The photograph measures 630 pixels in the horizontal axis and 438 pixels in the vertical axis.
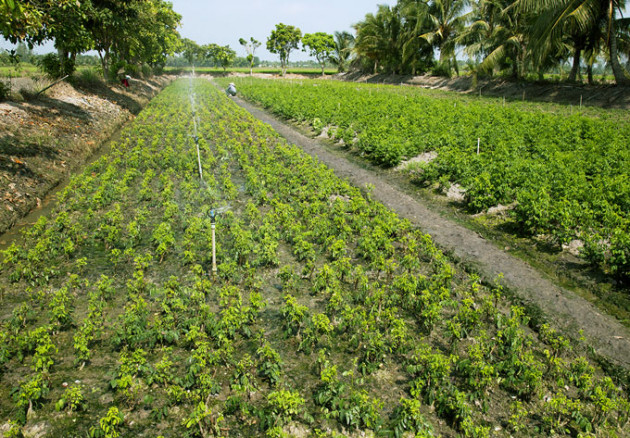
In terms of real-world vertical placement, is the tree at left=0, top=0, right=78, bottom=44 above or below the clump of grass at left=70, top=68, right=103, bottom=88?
above

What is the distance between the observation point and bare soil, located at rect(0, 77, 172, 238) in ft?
35.4

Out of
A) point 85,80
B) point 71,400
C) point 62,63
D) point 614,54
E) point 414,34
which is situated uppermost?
point 414,34

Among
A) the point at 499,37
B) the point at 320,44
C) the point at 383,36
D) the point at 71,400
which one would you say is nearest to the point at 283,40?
the point at 320,44

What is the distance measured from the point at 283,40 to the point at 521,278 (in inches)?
3676

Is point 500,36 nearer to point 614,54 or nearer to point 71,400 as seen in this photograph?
point 614,54

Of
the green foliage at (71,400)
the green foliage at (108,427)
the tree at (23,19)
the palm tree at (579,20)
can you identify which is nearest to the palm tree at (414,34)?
the palm tree at (579,20)

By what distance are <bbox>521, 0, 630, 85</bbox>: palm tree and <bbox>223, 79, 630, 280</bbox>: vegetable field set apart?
14.0ft

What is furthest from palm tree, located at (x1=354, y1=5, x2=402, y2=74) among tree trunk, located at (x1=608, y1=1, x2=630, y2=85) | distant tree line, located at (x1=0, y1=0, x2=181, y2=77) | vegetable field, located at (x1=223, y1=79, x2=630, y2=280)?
vegetable field, located at (x1=223, y1=79, x2=630, y2=280)

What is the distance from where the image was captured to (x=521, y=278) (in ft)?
24.1

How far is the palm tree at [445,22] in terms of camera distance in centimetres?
4275

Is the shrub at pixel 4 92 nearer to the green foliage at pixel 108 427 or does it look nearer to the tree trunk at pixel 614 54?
the green foliage at pixel 108 427

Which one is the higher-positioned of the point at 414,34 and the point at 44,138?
the point at 414,34

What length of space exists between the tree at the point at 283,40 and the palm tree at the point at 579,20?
70.5 metres

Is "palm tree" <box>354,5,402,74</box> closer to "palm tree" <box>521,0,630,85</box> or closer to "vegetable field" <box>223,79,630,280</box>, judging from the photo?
"palm tree" <box>521,0,630,85</box>
